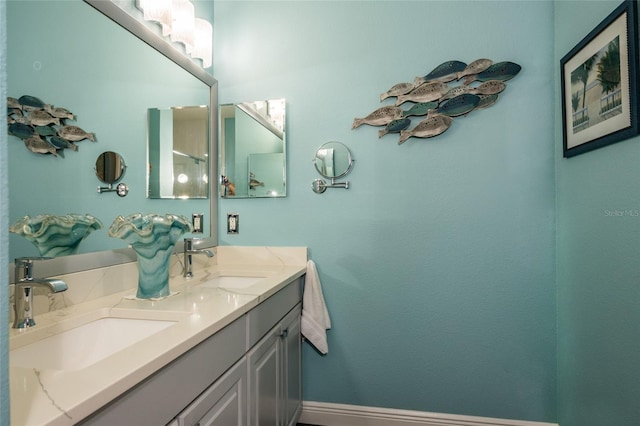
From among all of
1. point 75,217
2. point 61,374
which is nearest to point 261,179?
point 75,217

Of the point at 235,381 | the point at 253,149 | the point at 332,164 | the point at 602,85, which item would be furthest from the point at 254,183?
the point at 602,85

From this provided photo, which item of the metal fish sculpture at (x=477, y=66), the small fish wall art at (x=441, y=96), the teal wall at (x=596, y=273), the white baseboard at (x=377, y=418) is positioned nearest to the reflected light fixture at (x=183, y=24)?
the small fish wall art at (x=441, y=96)

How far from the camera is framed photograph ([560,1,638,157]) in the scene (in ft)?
3.78

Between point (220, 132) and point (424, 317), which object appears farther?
point (220, 132)

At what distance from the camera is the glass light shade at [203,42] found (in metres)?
1.80

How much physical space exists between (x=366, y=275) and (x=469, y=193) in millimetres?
697

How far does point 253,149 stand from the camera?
197 centimetres

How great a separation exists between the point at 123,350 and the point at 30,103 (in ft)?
2.69

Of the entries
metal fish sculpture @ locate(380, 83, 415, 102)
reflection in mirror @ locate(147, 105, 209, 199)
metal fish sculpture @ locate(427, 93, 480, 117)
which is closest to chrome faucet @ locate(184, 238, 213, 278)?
reflection in mirror @ locate(147, 105, 209, 199)

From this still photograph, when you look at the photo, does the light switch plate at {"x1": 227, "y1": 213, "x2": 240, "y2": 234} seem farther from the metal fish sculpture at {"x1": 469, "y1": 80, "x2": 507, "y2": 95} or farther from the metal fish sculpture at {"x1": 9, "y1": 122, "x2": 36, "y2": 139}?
the metal fish sculpture at {"x1": 469, "y1": 80, "x2": 507, "y2": 95}

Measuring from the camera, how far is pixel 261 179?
1969 millimetres

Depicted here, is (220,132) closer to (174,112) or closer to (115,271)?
(174,112)

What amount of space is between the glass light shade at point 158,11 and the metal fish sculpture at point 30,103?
0.68 metres

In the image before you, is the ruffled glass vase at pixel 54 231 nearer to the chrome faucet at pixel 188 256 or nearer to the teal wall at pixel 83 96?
the teal wall at pixel 83 96
